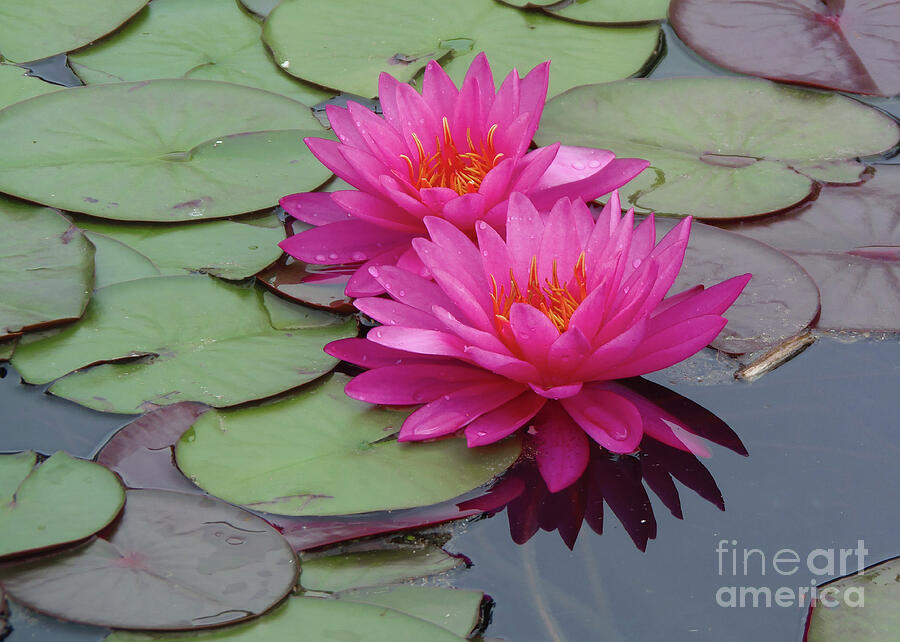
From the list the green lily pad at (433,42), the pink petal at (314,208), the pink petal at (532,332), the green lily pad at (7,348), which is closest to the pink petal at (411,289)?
the pink petal at (532,332)

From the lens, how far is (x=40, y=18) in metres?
2.98

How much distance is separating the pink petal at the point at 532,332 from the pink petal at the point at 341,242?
1.74ft

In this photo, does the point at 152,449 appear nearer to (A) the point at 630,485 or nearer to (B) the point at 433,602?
(B) the point at 433,602

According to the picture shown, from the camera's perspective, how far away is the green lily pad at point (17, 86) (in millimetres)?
2658

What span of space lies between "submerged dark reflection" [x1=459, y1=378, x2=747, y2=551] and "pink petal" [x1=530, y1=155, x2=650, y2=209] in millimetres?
520

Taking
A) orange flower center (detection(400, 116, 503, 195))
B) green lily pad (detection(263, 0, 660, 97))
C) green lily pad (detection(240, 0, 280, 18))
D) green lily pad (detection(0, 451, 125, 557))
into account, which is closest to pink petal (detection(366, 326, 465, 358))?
orange flower center (detection(400, 116, 503, 195))

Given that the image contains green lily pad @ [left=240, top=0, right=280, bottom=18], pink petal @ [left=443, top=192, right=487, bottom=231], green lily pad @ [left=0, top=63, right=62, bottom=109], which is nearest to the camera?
pink petal @ [left=443, top=192, right=487, bottom=231]

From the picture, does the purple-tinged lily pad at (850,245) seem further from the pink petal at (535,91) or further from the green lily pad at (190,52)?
the green lily pad at (190,52)

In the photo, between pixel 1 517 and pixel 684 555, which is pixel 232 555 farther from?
pixel 684 555

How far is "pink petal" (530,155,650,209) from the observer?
2.05 metres

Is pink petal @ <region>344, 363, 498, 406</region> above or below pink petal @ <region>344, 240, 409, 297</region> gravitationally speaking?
below

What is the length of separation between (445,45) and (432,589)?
190 cm

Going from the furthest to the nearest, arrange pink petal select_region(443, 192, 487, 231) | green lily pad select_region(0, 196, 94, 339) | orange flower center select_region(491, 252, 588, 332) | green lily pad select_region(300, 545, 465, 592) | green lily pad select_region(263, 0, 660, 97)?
green lily pad select_region(263, 0, 660, 97)
green lily pad select_region(0, 196, 94, 339)
pink petal select_region(443, 192, 487, 231)
orange flower center select_region(491, 252, 588, 332)
green lily pad select_region(300, 545, 465, 592)

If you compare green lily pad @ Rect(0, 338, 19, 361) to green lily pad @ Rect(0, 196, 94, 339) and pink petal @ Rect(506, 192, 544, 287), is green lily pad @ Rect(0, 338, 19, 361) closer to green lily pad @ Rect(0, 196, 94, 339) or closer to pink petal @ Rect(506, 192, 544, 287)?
green lily pad @ Rect(0, 196, 94, 339)
